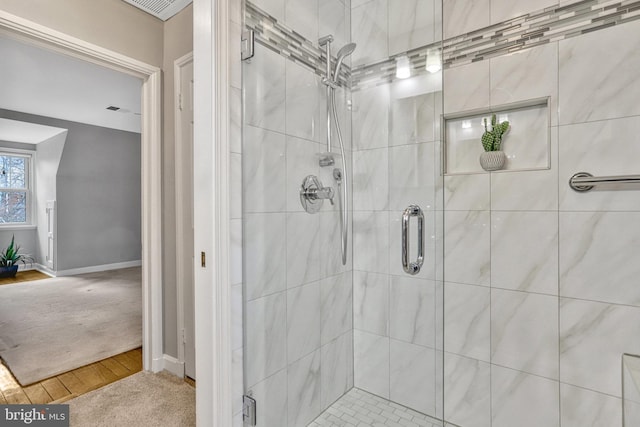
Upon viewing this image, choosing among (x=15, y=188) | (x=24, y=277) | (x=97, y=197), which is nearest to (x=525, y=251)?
(x=97, y=197)

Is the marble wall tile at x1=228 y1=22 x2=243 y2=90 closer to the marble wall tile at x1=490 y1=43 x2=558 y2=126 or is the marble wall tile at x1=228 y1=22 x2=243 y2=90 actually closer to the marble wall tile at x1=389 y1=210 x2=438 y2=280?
the marble wall tile at x1=389 y1=210 x2=438 y2=280

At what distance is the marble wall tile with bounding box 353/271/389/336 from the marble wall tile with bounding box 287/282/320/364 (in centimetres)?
25

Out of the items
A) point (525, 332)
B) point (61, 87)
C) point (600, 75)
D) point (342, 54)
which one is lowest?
point (525, 332)

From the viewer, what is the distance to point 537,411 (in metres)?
1.45

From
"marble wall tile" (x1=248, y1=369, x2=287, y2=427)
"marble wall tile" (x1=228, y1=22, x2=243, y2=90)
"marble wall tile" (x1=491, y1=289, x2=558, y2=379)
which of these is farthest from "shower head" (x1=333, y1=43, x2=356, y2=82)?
"marble wall tile" (x1=248, y1=369, x2=287, y2=427)

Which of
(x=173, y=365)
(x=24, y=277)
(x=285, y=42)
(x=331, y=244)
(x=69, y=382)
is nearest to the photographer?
(x=285, y=42)

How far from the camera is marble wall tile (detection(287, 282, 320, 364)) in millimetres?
1478

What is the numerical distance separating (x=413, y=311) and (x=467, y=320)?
35cm

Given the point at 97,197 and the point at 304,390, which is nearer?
the point at 304,390

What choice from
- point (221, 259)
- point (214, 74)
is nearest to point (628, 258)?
point (221, 259)

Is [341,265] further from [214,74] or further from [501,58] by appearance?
[501,58]

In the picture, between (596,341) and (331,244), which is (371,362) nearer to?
(331,244)

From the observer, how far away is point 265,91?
1.37m

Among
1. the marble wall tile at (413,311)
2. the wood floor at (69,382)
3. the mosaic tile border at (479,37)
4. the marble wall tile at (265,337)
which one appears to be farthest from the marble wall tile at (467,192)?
the wood floor at (69,382)
